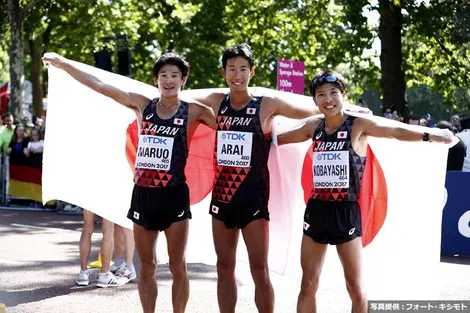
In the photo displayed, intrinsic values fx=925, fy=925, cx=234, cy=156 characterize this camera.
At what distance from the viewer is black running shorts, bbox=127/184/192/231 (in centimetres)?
694

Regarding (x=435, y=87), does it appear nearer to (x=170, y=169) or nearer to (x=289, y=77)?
(x=289, y=77)

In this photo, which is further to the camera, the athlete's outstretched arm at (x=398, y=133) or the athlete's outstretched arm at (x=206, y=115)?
the athlete's outstretched arm at (x=206, y=115)

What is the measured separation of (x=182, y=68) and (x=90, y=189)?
2.11 metres

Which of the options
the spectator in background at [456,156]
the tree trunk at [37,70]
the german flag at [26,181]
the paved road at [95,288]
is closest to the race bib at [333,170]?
the paved road at [95,288]

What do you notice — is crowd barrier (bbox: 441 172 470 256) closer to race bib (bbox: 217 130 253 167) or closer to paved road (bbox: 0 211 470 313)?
paved road (bbox: 0 211 470 313)

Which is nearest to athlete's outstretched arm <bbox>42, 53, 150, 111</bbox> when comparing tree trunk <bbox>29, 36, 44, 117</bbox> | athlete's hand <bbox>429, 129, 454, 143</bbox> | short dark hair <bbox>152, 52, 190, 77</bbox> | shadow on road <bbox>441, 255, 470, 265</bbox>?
short dark hair <bbox>152, 52, 190, 77</bbox>

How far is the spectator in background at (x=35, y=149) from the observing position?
19.6 meters

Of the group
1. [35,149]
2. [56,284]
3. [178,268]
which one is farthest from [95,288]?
[35,149]

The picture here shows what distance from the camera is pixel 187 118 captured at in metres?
7.00

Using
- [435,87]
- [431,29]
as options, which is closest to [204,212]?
[431,29]

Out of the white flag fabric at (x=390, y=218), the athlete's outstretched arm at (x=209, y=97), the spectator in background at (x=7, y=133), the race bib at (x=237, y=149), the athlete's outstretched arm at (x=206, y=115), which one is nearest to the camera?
the race bib at (x=237, y=149)

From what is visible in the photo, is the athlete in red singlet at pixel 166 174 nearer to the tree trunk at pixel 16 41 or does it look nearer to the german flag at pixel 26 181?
the german flag at pixel 26 181

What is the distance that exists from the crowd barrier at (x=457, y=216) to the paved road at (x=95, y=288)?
42 cm

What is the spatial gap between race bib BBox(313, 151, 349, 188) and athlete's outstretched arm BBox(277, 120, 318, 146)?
0.31 meters
